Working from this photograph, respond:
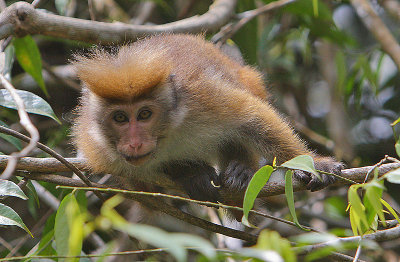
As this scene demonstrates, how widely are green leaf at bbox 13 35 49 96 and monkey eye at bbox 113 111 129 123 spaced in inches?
40.9

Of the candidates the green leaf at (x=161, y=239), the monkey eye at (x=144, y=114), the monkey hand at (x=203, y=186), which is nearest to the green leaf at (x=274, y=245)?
the green leaf at (x=161, y=239)

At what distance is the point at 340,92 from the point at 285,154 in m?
2.54

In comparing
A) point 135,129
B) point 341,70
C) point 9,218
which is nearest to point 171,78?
point 135,129

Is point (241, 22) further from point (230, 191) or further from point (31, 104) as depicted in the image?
point (31, 104)

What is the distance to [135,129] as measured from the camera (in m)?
3.77

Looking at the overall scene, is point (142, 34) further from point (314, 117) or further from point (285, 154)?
point (314, 117)

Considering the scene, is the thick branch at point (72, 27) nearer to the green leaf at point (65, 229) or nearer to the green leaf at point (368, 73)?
the green leaf at point (368, 73)

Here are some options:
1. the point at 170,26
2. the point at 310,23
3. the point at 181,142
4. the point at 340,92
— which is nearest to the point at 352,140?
the point at 340,92

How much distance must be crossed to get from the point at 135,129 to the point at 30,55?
60.2 inches

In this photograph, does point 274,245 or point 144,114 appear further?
point 144,114

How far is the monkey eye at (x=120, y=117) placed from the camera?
3900 millimetres

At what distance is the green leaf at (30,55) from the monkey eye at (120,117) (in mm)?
1040

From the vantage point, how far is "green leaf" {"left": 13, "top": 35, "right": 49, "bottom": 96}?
4621 millimetres

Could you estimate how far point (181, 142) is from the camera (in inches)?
163
